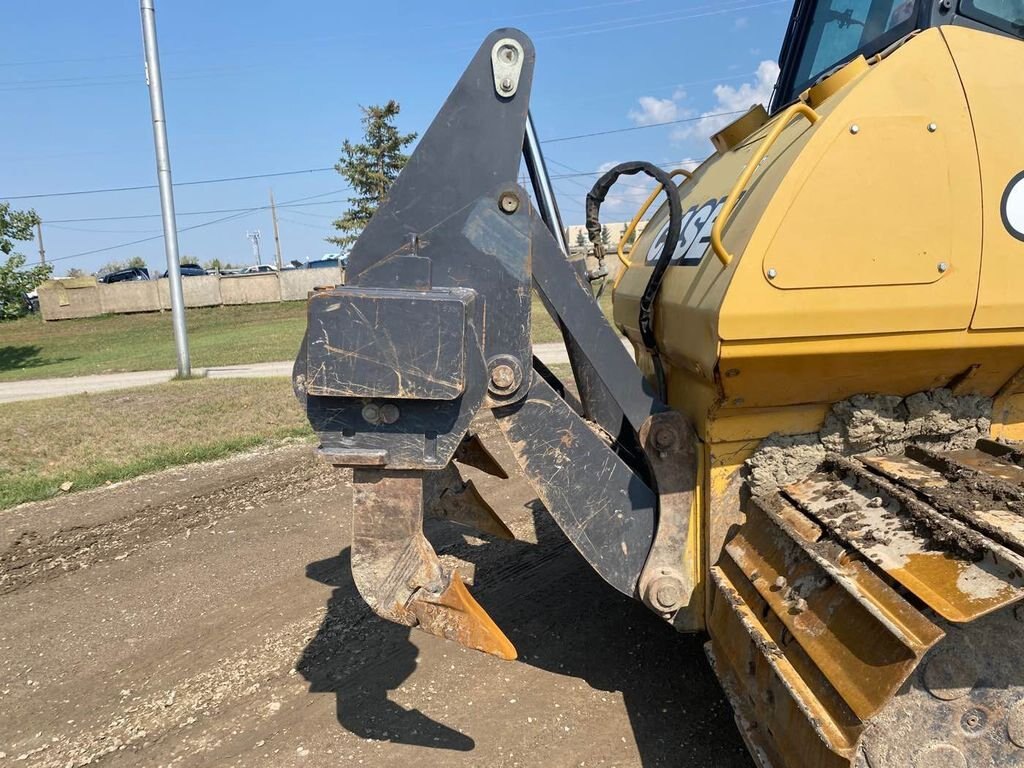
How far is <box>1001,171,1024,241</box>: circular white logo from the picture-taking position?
2.09 metres

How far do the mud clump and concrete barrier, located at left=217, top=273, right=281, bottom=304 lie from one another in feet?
94.6

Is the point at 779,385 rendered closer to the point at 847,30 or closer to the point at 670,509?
the point at 670,509

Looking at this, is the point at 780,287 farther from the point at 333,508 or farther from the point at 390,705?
the point at 333,508

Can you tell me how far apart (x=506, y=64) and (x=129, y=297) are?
29669 millimetres

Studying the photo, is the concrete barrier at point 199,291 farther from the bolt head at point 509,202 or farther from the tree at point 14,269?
the bolt head at point 509,202

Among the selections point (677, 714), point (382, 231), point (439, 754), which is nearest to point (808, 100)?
point (382, 231)

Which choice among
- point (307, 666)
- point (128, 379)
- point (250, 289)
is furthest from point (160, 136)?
point (250, 289)

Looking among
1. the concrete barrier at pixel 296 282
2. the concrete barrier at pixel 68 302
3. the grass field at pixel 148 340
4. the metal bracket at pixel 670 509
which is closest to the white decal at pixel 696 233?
the metal bracket at pixel 670 509

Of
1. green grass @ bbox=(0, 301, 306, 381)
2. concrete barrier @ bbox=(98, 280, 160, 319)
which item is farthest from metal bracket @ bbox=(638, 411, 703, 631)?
concrete barrier @ bbox=(98, 280, 160, 319)

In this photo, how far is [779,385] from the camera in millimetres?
2256

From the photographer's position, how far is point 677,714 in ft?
9.14

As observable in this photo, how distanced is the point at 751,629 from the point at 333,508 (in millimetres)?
3754

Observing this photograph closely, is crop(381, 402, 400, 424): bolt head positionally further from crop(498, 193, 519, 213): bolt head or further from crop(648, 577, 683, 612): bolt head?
crop(648, 577, 683, 612): bolt head

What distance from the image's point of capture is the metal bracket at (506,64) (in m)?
2.19
